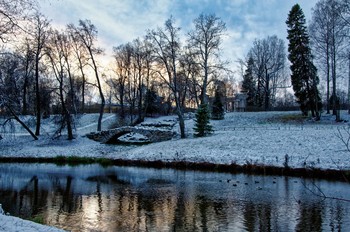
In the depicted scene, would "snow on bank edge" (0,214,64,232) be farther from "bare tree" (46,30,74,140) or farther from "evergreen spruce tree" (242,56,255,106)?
"evergreen spruce tree" (242,56,255,106)

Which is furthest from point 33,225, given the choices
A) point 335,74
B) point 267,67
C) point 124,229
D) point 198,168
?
point 267,67

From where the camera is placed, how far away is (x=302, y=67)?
45.3 m

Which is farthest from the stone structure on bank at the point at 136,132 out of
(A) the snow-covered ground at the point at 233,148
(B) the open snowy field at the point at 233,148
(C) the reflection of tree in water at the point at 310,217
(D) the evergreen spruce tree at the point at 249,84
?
(D) the evergreen spruce tree at the point at 249,84

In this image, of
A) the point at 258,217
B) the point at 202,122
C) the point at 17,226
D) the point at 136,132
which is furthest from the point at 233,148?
the point at 17,226

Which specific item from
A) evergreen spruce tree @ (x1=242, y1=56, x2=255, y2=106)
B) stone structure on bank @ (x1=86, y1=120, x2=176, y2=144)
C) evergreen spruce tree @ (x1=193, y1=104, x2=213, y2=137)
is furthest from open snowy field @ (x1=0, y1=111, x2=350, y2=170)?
evergreen spruce tree @ (x1=242, y1=56, x2=255, y2=106)

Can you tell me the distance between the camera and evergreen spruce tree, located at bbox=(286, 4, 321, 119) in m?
45.1

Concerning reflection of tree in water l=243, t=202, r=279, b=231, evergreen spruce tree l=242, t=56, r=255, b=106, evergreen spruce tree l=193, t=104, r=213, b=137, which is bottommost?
reflection of tree in water l=243, t=202, r=279, b=231

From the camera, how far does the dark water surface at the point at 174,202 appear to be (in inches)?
491

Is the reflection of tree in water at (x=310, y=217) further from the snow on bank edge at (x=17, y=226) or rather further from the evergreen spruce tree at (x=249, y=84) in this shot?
the evergreen spruce tree at (x=249, y=84)

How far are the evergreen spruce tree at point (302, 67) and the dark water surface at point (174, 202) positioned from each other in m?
25.1

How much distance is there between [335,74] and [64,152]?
29.8 metres

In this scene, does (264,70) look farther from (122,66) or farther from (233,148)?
(233,148)

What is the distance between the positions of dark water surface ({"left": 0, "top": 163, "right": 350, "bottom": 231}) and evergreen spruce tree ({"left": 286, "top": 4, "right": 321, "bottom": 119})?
2509cm

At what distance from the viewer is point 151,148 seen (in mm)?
33750
